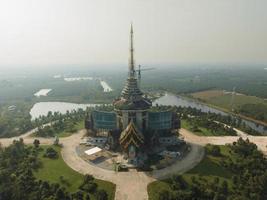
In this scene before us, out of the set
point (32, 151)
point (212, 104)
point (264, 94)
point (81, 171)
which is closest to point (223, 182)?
point (81, 171)

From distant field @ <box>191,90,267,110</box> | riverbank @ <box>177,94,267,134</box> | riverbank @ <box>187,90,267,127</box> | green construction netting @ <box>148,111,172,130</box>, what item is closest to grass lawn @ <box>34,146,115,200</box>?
green construction netting @ <box>148,111,172,130</box>

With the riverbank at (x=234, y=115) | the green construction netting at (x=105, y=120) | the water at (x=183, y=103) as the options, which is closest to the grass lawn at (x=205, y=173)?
the green construction netting at (x=105, y=120)

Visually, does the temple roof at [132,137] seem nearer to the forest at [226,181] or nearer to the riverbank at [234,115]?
the forest at [226,181]

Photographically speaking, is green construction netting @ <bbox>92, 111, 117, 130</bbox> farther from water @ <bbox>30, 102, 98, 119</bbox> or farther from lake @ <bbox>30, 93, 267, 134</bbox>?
water @ <bbox>30, 102, 98, 119</bbox>

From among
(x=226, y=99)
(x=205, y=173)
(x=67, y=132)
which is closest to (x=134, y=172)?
(x=205, y=173)

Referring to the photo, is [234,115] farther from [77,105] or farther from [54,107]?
[54,107]

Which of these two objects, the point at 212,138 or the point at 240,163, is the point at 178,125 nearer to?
the point at 212,138
